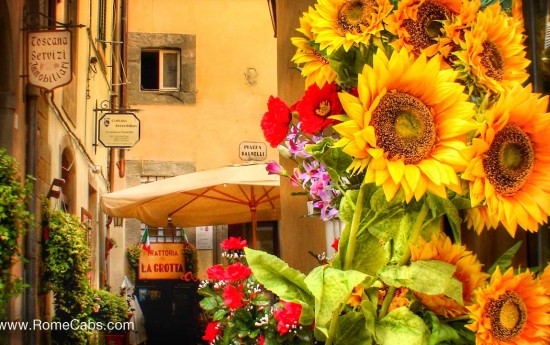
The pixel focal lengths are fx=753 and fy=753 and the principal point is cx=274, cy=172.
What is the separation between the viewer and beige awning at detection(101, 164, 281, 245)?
27.0 feet

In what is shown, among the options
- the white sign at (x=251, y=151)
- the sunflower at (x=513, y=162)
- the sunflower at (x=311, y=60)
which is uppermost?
the white sign at (x=251, y=151)

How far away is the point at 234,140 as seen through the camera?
52.7ft

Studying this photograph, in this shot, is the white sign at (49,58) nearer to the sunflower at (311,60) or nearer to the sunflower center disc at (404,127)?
the sunflower at (311,60)

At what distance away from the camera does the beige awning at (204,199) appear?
8234 mm

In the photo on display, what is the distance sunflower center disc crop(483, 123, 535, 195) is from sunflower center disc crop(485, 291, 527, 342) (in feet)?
0.54

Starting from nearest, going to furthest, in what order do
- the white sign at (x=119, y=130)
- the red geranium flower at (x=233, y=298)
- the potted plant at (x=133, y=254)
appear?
the red geranium flower at (x=233, y=298), the white sign at (x=119, y=130), the potted plant at (x=133, y=254)

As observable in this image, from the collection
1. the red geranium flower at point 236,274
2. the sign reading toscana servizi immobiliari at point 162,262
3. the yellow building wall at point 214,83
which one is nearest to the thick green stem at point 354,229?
the red geranium flower at point 236,274

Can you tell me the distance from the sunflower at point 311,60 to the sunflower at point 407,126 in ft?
0.90

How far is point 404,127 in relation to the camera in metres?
1.02

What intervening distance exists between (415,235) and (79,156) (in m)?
9.75

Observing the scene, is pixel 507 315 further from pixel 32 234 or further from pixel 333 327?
pixel 32 234

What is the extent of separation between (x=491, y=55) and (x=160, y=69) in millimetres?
15778

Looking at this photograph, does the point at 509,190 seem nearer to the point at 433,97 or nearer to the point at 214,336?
the point at 433,97

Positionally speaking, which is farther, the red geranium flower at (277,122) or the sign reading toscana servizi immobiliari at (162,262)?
the sign reading toscana servizi immobiliari at (162,262)
